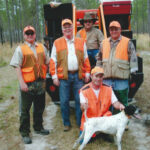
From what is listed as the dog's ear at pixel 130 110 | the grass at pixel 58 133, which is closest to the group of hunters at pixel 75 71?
the dog's ear at pixel 130 110

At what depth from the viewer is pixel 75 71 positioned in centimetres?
396

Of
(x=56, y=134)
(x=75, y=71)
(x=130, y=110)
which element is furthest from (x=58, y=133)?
(x=130, y=110)

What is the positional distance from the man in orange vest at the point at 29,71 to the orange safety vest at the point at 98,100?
2.61 ft

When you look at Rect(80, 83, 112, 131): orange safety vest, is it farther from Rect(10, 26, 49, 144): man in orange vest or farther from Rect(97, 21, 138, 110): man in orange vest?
Rect(10, 26, 49, 144): man in orange vest

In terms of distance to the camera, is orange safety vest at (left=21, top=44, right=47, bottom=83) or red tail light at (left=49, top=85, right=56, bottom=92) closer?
orange safety vest at (left=21, top=44, right=47, bottom=83)

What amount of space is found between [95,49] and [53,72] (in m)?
1.52

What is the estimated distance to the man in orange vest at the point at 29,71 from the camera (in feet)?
11.4

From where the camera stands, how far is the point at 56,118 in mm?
4941

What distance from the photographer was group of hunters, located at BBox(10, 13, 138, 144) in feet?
11.5

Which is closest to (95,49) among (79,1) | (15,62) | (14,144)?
(15,62)

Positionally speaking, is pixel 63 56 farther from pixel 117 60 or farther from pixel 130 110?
pixel 130 110

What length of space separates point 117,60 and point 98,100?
745mm

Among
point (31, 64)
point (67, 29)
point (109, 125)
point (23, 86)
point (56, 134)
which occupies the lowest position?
point (56, 134)

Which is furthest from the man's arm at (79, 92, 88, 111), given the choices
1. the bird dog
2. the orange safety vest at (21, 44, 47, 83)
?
the orange safety vest at (21, 44, 47, 83)
